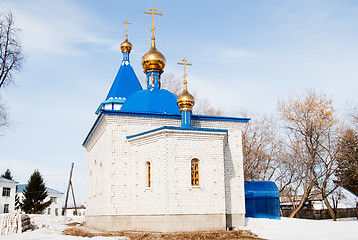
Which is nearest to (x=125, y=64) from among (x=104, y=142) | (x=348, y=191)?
(x=104, y=142)

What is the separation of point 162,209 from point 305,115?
12.3m

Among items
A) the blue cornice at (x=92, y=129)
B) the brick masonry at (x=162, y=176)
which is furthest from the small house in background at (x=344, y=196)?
the blue cornice at (x=92, y=129)

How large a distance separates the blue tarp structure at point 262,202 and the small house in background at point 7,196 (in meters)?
25.9

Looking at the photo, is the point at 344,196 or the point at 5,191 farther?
Answer: the point at 5,191

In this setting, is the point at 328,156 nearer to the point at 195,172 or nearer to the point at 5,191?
the point at 195,172

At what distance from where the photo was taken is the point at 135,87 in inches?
766

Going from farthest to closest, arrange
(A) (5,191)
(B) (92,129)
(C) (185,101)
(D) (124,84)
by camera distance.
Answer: (A) (5,191) < (D) (124,84) < (B) (92,129) < (C) (185,101)

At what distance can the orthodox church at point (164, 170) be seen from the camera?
11914 mm

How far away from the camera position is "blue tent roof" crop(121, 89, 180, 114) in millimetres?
14328

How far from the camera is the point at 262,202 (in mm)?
15945

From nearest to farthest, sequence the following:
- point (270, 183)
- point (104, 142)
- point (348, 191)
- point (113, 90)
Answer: point (104, 142), point (270, 183), point (113, 90), point (348, 191)

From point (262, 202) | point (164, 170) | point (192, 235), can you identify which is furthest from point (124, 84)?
point (192, 235)

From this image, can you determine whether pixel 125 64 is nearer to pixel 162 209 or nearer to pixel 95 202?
pixel 95 202

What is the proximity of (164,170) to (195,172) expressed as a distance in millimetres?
1116
